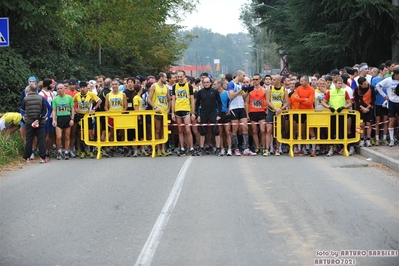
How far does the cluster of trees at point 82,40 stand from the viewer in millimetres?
24938

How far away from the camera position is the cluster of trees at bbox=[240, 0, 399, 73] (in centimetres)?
3008

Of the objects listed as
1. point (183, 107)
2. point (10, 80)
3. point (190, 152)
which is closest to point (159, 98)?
point (183, 107)

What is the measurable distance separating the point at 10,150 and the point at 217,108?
5296 millimetres

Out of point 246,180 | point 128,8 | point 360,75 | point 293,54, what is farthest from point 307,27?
point 246,180

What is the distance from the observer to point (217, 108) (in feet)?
63.3

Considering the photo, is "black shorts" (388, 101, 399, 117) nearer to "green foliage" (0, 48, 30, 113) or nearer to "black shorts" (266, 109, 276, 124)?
"black shorts" (266, 109, 276, 124)

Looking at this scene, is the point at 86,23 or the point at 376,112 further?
the point at 86,23

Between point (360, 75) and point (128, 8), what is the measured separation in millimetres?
17901

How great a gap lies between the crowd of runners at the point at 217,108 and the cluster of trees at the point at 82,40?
561cm

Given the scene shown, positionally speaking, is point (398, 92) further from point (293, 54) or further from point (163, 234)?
point (293, 54)

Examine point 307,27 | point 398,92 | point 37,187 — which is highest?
point 307,27

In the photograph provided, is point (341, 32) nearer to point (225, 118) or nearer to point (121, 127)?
point (225, 118)

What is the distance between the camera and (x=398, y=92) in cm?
1783

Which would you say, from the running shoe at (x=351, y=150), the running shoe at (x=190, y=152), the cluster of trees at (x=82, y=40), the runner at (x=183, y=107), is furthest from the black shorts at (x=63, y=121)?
the running shoe at (x=351, y=150)
